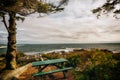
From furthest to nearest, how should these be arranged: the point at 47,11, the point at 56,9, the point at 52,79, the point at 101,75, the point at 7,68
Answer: the point at 56,9
the point at 47,11
the point at 7,68
the point at 52,79
the point at 101,75

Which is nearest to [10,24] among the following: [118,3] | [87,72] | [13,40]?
[13,40]

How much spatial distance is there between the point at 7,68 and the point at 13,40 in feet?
6.10

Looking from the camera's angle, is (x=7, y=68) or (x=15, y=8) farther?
(x=7, y=68)

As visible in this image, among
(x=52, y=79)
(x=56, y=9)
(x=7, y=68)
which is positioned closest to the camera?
(x=52, y=79)

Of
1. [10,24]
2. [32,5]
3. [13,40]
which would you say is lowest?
[13,40]

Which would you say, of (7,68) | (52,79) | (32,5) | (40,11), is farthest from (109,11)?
(7,68)

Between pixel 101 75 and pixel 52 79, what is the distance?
105 inches

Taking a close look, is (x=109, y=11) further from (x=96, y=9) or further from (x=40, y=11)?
(x=40, y=11)

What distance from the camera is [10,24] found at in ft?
34.1

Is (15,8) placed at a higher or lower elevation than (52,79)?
→ higher

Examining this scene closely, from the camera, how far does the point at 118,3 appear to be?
10.5 metres

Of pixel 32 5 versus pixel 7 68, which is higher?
pixel 32 5

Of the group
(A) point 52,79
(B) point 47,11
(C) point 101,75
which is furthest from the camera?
(B) point 47,11

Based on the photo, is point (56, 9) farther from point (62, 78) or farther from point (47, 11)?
point (62, 78)
